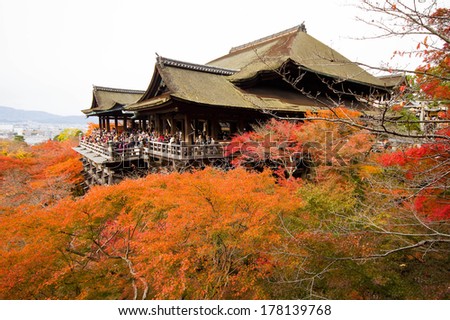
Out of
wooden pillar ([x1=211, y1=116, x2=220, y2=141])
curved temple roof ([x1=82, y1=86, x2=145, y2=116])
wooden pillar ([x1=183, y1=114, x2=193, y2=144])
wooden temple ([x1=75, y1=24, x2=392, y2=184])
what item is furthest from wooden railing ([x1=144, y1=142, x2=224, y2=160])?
curved temple roof ([x1=82, y1=86, x2=145, y2=116])

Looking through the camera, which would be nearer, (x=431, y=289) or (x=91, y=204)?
(x=91, y=204)

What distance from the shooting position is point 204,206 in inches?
269

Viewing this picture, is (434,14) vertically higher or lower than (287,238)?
higher

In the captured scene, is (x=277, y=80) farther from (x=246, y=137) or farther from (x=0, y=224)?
(x=0, y=224)

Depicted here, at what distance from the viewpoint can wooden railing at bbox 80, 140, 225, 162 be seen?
11.4m

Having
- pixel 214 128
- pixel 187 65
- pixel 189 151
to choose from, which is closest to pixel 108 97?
pixel 187 65

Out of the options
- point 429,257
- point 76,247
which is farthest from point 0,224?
point 429,257

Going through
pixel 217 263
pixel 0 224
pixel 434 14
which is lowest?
pixel 217 263

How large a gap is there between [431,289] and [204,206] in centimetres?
706

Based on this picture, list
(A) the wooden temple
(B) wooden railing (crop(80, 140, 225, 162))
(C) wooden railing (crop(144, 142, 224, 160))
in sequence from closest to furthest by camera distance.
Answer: (C) wooden railing (crop(144, 142, 224, 160))
(B) wooden railing (crop(80, 140, 225, 162))
(A) the wooden temple

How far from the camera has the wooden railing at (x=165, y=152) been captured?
37.3 ft

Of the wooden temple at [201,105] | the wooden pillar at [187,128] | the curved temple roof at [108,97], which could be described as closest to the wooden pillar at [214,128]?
the wooden temple at [201,105]

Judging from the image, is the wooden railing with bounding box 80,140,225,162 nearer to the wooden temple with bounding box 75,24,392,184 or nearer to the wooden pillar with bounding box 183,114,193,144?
the wooden temple with bounding box 75,24,392,184

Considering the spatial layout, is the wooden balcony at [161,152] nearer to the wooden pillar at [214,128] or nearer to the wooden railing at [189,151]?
the wooden railing at [189,151]
